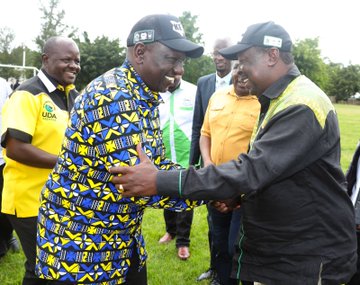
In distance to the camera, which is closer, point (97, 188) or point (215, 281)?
point (97, 188)

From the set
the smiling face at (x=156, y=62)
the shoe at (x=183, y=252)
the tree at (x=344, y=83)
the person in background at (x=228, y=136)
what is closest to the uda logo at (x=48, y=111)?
the smiling face at (x=156, y=62)

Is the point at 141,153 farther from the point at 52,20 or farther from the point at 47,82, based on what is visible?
the point at 52,20

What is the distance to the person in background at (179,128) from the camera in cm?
525

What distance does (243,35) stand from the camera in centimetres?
255

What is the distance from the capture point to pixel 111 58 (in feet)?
128

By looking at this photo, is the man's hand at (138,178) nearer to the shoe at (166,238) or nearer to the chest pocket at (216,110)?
the chest pocket at (216,110)

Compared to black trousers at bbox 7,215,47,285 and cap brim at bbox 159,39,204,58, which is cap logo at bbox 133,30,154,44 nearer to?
cap brim at bbox 159,39,204,58

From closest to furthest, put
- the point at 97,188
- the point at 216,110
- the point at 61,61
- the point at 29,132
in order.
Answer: the point at 97,188, the point at 29,132, the point at 61,61, the point at 216,110

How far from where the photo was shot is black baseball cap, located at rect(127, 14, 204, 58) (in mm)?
2207

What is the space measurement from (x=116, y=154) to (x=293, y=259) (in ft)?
3.79

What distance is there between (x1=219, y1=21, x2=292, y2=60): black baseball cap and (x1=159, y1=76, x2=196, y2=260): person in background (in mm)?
2748

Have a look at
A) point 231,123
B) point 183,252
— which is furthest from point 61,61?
point 183,252

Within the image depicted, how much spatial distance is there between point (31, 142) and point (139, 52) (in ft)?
4.62

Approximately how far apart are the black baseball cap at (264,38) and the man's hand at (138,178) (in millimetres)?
898
